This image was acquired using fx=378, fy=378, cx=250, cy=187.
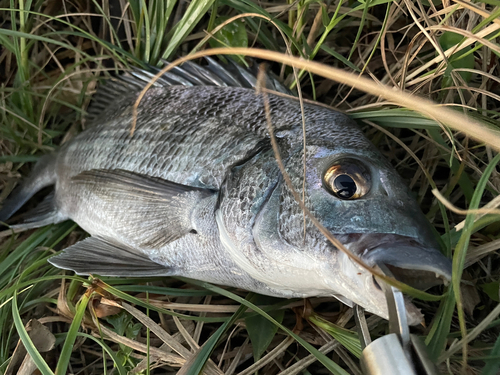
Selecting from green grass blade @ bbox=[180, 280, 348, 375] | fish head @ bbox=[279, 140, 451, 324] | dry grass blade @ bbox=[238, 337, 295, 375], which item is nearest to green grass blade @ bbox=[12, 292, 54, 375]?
green grass blade @ bbox=[180, 280, 348, 375]

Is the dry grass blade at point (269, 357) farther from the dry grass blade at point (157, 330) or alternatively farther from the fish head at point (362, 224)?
the fish head at point (362, 224)

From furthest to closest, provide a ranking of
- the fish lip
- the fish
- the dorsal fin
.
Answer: the dorsal fin < the fish < the fish lip

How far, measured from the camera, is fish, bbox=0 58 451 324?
103 centimetres

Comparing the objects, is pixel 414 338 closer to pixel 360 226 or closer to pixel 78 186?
pixel 360 226

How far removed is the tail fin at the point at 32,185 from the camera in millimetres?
2061

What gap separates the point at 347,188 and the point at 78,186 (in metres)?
1.31

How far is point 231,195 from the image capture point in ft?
4.22

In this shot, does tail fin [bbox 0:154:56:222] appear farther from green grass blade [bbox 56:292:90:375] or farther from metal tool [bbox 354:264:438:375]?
metal tool [bbox 354:264:438:375]

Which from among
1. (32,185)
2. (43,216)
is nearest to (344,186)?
(43,216)

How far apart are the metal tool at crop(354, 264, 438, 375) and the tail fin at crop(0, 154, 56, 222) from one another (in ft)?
6.05

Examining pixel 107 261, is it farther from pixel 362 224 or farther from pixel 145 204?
pixel 362 224

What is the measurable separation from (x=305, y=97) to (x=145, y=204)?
91 centimetres

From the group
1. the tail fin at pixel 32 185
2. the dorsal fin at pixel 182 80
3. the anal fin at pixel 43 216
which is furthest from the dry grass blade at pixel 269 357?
the tail fin at pixel 32 185

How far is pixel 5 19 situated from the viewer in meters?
2.17
